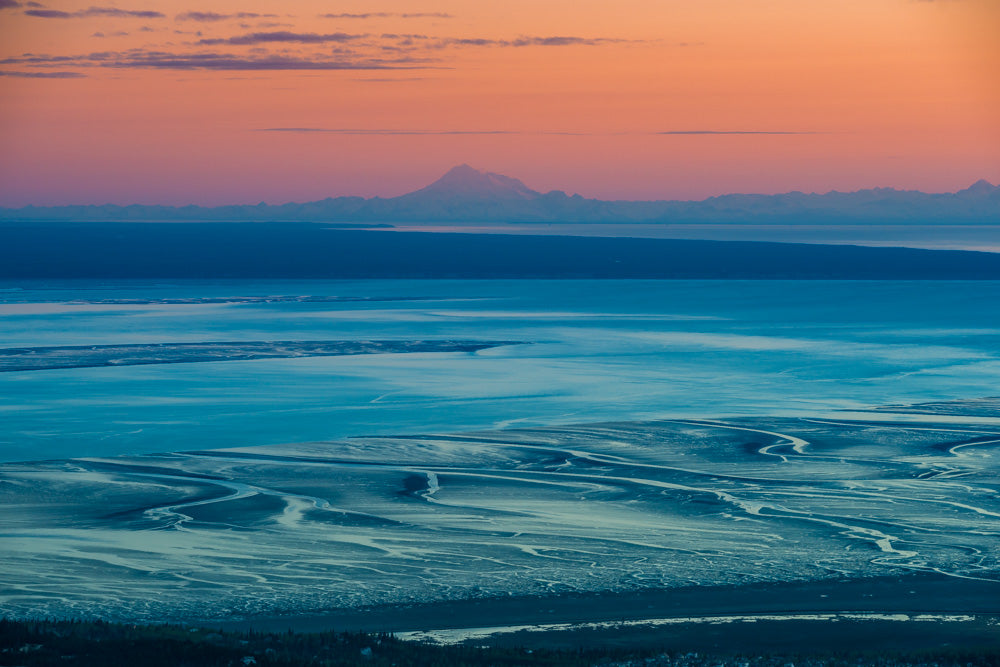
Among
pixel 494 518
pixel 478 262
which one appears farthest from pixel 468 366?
pixel 478 262

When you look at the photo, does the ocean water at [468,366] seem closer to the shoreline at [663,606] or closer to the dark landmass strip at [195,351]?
the dark landmass strip at [195,351]

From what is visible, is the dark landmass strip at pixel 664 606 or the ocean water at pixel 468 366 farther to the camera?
the ocean water at pixel 468 366

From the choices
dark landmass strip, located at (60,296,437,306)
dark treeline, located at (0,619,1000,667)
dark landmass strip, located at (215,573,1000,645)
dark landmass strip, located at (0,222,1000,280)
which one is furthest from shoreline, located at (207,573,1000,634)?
dark landmass strip, located at (0,222,1000,280)

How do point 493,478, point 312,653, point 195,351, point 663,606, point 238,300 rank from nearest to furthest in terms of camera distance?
point 312,653 → point 663,606 → point 493,478 → point 195,351 → point 238,300

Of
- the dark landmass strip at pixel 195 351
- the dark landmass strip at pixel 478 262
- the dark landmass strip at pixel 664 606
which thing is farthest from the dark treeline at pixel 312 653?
the dark landmass strip at pixel 478 262

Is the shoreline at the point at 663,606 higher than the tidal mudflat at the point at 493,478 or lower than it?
lower

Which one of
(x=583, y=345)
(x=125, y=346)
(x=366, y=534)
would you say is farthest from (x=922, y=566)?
(x=125, y=346)

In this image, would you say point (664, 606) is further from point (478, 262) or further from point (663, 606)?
point (478, 262)
